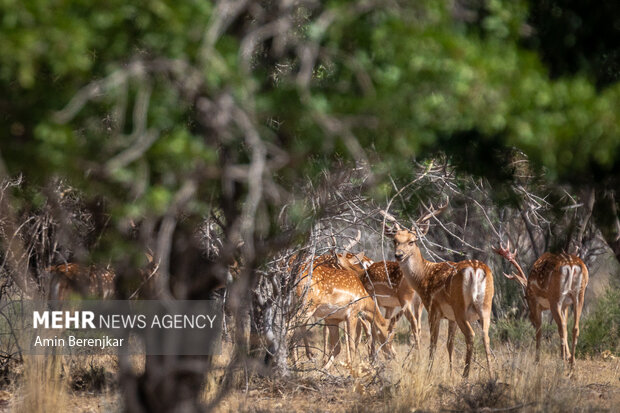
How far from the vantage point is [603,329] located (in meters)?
13.4

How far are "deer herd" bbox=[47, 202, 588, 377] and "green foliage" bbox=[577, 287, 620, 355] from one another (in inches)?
47.1

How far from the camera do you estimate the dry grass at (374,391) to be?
752cm

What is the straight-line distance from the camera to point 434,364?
30.0 ft

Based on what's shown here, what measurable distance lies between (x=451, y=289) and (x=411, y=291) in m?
1.75

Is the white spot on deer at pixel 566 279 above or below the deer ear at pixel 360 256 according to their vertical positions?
below

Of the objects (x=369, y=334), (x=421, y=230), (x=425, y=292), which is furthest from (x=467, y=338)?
(x=421, y=230)

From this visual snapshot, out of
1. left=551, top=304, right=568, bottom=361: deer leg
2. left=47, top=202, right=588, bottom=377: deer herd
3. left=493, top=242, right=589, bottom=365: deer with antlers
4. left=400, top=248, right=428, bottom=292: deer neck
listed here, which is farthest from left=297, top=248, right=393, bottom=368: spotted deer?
left=551, top=304, right=568, bottom=361: deer leg

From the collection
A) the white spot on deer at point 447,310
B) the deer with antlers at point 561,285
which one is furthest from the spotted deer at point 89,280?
the deer with antlers at point 561,285

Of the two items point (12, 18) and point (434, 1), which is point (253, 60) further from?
point (12, 18)

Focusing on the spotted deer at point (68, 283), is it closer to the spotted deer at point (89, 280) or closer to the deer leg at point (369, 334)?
the spotted deer at point (89, 280)

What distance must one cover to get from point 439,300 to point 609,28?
6.05 m

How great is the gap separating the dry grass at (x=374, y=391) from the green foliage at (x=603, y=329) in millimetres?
3576

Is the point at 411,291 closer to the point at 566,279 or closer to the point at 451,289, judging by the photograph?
the point at 451,289

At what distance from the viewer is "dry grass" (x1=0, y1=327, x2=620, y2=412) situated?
7.52 metres
